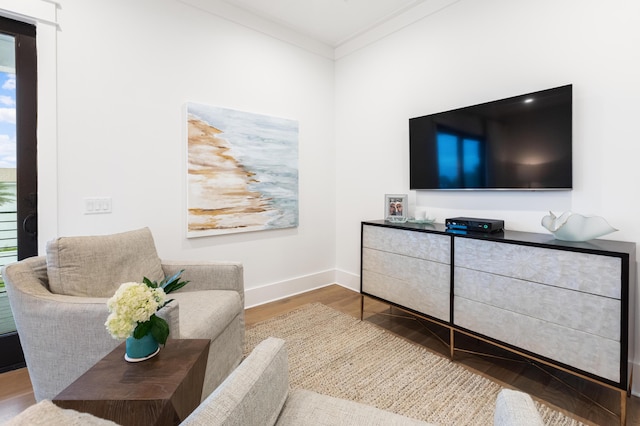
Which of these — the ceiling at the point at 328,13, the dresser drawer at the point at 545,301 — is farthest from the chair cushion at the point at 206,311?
the ceiling at the point at 328,13

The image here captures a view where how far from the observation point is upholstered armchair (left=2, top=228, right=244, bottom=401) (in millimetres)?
1415

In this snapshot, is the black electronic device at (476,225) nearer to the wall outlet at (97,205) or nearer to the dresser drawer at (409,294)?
the dresser drawer at (409,294)

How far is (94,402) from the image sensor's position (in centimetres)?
91

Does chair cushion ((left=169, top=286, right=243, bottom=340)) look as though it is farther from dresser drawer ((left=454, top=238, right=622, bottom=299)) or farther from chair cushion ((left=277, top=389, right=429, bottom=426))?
dresser drawer ((left=454, top=238, right=622, bottom=299))

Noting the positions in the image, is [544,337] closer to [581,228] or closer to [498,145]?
[581,228]

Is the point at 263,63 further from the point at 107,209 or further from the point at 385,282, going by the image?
the point at 385,282

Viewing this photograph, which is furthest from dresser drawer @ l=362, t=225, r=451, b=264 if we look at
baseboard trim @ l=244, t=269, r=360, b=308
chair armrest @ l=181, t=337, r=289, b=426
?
chair armrest @ l=181, t=337, r=289, b=426

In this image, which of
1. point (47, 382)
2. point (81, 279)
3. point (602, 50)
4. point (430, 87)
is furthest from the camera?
point (430, 87)

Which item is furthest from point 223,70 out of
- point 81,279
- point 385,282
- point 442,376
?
point 442,376

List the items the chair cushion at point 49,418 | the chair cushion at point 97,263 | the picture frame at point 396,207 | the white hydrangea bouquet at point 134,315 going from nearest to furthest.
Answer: the chair cushion at point 49,418 < the white hydrangea bouquet at point 134,315 < the chair cushion at point 97,263 < the picture frame at point 396,207

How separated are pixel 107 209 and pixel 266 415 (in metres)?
2.18

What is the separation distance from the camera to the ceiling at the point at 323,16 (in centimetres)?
286

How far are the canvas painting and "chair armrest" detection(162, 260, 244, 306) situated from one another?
0.58 m

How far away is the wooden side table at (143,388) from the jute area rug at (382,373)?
0.94 meters
